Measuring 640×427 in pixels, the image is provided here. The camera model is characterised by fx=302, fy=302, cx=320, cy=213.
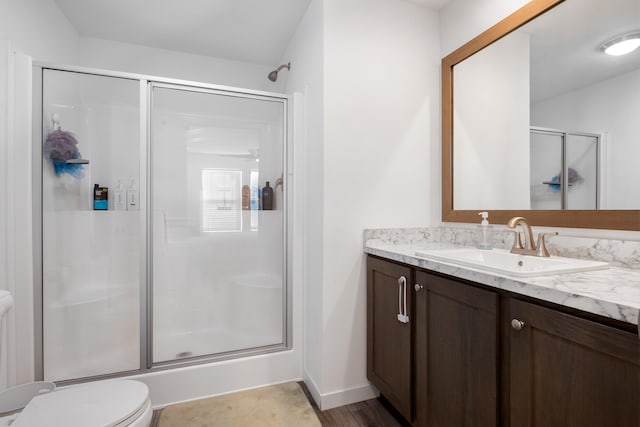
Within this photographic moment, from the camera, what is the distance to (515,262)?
1368mm

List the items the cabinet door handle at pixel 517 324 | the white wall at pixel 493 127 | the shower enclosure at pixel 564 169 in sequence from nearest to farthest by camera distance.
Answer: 1. the cabinet door handle at pixel 517 324
2. the shower enclosure at pixel 564 169
3. the white wall at pixel 493 127

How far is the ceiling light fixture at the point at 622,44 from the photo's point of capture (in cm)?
112

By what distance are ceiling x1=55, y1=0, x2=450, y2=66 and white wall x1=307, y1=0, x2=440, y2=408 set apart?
1.27ft

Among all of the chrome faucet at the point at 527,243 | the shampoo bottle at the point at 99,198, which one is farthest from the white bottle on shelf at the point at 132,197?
the chrome faucet at the point at 527,243

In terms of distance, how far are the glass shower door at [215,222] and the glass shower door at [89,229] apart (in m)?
0.14

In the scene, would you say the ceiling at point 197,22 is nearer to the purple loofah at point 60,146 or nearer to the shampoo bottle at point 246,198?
the purple loofah at point 60,146

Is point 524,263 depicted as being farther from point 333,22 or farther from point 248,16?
point 248,16

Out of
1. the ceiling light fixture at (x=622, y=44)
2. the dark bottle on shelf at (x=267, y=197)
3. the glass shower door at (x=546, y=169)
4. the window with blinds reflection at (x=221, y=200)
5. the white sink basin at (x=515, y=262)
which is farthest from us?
the dark bottle on shelf at (x=267, y=197)

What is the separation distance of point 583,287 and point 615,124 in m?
0.80

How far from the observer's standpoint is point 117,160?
178 cm

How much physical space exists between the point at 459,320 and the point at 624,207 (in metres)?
0.77

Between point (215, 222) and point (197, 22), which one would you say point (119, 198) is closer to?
point (215, 222)

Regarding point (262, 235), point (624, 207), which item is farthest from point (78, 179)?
point (624, 207)

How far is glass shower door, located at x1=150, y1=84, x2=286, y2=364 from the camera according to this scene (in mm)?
A: 1875
